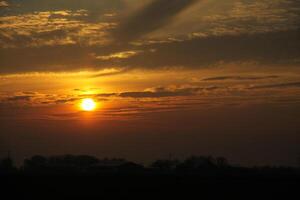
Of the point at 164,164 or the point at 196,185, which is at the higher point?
the point at 164,164

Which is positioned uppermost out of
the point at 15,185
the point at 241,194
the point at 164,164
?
the point at 164,164

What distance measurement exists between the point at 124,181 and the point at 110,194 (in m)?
8.35

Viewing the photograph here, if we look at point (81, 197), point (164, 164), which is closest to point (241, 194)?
point (81, 197)

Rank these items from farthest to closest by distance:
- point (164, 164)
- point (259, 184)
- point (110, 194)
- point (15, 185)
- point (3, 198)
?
point (164, 164) < point (259, 184) < point (15, 185) < point (110, 194) < point (3, 198)

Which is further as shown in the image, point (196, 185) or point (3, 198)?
point (196, 185)

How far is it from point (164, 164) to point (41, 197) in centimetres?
4945

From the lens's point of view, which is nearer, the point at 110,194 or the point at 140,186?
the point at 110,194

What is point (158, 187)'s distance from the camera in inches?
1387

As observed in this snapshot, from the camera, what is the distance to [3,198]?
28094 mm

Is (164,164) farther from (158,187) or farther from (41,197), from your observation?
(41,197)

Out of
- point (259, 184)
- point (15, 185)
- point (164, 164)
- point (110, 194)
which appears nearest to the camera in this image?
point (110, 194)

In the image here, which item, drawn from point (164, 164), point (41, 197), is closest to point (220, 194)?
point (41, 197)

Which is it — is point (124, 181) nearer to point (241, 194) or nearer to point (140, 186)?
point (140, 186)

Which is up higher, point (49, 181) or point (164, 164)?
point (164, 164)
